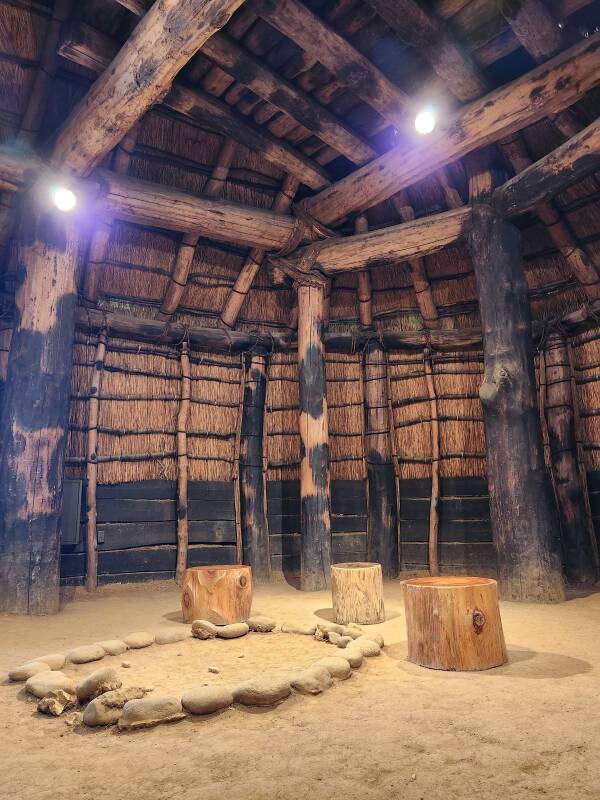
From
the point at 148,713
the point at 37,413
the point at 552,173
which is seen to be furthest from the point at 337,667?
the point at 552,173

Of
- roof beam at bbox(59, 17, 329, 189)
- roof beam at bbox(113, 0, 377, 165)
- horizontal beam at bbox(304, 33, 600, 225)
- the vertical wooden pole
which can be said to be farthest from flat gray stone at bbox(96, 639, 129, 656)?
horizontal beam at bbox(304, 33, 600, 225)

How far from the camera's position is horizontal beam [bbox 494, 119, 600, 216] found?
14.3 ft

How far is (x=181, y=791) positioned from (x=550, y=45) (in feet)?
17.3

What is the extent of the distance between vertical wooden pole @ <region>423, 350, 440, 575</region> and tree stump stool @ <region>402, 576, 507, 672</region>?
3.45 m

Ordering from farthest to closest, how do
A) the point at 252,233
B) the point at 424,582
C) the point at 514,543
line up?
the point at 252,233
the point at 514,543
the point at 424,582

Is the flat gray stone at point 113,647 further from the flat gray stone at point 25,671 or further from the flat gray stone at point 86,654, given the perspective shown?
the flat gray stone at point 25,671

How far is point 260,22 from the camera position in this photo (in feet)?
14.1

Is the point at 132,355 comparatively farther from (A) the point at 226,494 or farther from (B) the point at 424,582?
(B) the point at 424,582

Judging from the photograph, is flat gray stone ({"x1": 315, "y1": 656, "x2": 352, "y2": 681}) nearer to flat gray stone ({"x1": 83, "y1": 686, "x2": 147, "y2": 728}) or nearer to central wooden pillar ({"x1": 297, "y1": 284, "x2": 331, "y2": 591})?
flat gray stone ({"x1": 83, "y1": 686, "x2": 147, "y2": 728})

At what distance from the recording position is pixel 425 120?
4594 mm

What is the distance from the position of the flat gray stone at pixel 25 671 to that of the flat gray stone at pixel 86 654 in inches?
9.1

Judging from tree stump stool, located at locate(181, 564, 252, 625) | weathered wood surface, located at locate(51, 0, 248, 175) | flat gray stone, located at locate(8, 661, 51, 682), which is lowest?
flat gray stone, located at locate(8, 661, 51, 682)

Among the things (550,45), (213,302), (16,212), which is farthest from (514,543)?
(16,212)

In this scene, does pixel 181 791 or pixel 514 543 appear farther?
pixel 514 543
